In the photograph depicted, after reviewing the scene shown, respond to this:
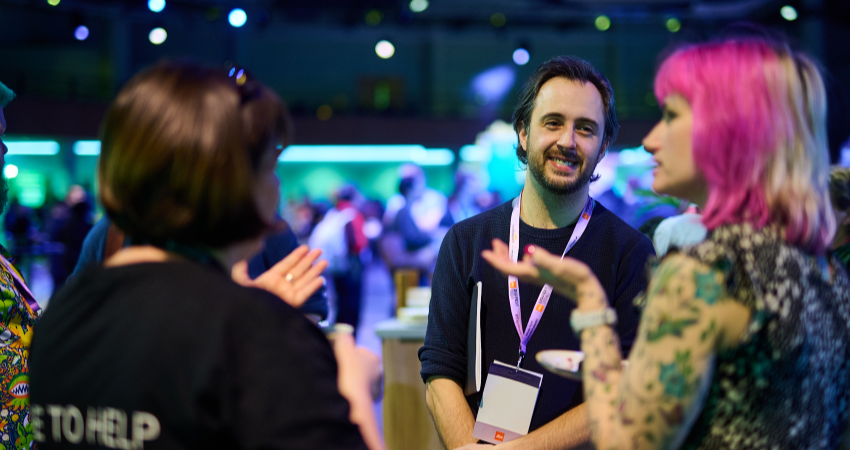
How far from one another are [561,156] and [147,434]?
1209mm

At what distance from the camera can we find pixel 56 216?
1125cm

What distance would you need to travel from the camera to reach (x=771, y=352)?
34.3 inches

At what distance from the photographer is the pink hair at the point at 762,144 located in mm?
913

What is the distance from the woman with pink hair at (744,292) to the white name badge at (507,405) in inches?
22.4

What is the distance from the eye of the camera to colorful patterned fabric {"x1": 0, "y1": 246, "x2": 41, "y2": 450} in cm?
136

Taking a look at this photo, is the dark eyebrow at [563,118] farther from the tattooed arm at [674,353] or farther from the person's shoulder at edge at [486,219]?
the tattooed arm at [674,353]

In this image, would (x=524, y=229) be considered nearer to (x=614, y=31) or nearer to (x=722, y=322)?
(x=722, y=322)

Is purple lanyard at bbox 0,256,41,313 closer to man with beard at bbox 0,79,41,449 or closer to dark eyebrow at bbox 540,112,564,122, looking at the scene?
man with beard at bbox 0,79,41,449

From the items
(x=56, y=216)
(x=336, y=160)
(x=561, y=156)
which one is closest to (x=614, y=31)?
(x=336, y=160)

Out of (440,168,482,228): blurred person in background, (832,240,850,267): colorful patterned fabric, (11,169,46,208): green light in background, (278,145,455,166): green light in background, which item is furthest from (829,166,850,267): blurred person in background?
(11,169,46,208): green light in background

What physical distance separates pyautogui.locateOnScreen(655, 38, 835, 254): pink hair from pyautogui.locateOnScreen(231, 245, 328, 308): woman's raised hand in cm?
68

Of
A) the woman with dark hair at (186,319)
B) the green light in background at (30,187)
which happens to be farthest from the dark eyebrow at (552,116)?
the green light in background at (30,187)

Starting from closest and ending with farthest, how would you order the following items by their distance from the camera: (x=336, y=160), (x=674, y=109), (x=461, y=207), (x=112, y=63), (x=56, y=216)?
(x=674, y=109), (x=461, y=207), (x=56, y=216), (x=112, y=63), (x=336, y=160)

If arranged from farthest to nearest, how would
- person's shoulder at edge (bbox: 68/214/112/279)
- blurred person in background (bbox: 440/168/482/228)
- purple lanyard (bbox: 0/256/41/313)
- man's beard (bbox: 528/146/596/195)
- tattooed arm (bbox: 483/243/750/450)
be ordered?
blurred person in background (bbox: 440/168/482/228) < person's shoulder at edge (bbox: 68/214/112/279) < man's beard (bbox: 528/146/596/195) < purple lanyard (bbox: 0/256/41/313) < tattooed arm (bbox: 483/243/750/450)
